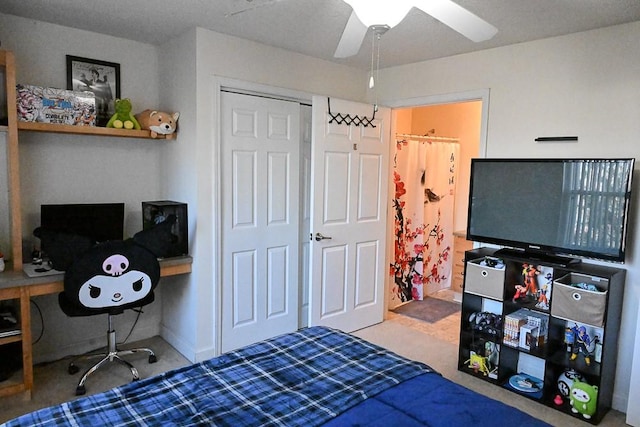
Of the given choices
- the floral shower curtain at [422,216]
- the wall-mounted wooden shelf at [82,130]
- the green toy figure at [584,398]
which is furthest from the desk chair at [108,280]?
the green toy figure at [584,398]

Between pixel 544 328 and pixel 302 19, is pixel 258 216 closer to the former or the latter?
pixel 302 19

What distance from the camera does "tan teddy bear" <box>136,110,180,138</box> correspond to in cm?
304

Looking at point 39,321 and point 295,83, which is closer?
point 39,321

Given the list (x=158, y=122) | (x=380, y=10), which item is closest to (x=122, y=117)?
(x=158, y=122)

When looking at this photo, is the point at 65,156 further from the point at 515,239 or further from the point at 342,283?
the point at 515,239

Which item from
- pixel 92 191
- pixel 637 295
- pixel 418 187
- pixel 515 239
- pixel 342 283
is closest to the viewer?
pixel 637 295

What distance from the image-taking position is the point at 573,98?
2805mm

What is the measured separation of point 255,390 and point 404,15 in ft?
4.87

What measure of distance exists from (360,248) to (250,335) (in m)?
1.18

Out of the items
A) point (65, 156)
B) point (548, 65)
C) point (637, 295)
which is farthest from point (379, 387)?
point (65, 156)

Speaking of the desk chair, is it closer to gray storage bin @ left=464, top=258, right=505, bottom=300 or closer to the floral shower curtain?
gray storage bin @ left=464, top=258, right=505, bottom=300

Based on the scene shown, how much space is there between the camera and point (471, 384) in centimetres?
296

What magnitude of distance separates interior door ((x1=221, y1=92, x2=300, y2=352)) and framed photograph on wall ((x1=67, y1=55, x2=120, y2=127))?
2.78 feet

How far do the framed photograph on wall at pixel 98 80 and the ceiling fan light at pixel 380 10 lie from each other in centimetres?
229
